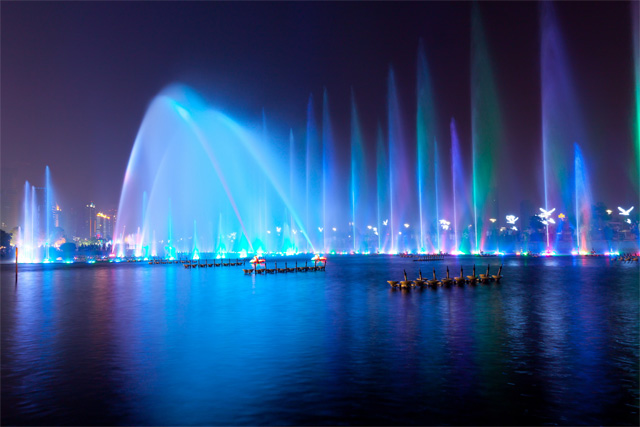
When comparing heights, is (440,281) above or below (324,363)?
above

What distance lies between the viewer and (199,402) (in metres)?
13.7

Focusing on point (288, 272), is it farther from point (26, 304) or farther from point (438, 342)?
point (438, 342)

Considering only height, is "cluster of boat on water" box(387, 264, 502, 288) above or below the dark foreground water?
above

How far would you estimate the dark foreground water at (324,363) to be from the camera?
1280 cm

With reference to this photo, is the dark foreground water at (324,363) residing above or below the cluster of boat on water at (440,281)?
below

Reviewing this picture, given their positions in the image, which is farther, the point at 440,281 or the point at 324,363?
the point at 440,281

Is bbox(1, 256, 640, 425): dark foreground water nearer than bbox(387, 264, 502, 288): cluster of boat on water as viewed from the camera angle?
Yes

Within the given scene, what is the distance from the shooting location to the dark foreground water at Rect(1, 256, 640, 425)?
42.0 feet

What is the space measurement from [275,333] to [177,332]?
15.7 ft

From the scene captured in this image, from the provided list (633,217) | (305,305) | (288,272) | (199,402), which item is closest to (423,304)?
(305,305)

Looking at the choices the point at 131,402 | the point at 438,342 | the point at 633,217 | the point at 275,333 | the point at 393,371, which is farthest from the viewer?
the point at 633,217

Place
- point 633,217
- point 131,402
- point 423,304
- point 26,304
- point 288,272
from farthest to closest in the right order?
point 633,217 → point 288,272 → point 26,304 → point 423,304 → point 131,402

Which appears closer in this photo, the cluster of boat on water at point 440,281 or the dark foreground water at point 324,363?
the dark foreground water at point 324,363

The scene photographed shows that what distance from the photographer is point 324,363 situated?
17906mm
